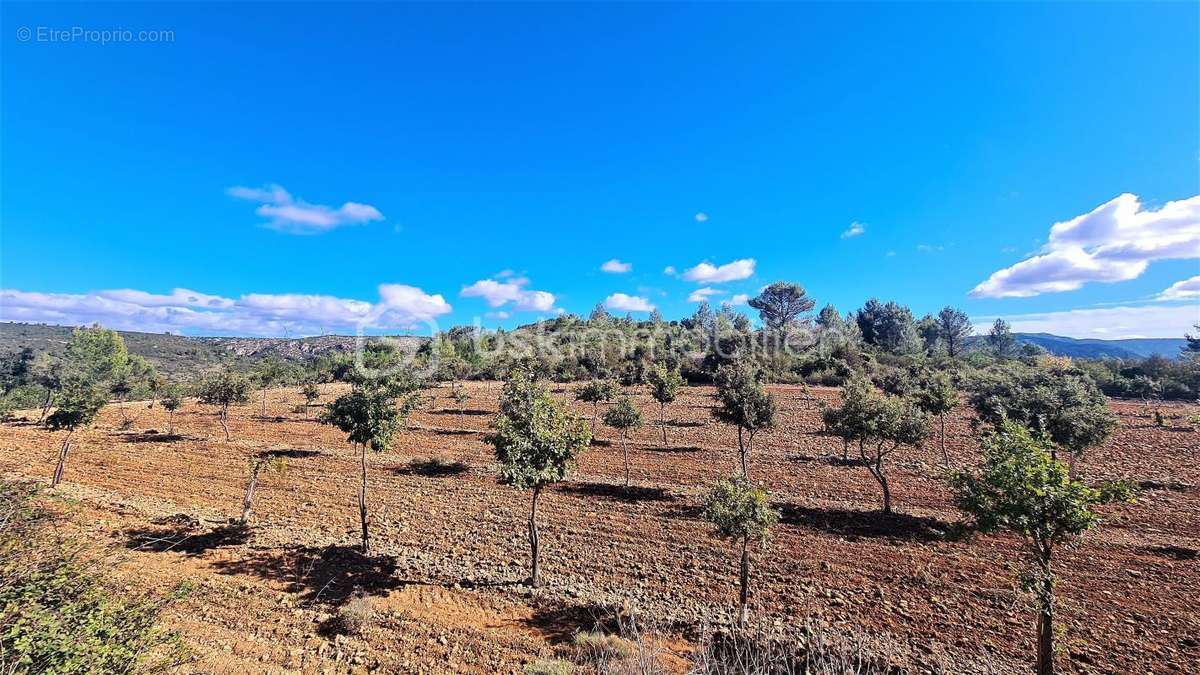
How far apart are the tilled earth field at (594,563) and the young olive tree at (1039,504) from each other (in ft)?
5.14

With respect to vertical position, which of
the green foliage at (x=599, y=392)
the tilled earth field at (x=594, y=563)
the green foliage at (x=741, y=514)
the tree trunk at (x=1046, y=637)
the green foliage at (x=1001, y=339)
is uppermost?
the green foliage at (x=1001, y=339)

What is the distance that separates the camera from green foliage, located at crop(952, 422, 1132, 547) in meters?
7.77

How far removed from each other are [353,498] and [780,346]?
8216 centimetres

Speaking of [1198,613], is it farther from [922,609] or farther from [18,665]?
[18,665]

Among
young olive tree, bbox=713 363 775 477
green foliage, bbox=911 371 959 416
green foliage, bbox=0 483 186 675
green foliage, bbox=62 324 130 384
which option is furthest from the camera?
green foliage, bbox=62 324 130 384

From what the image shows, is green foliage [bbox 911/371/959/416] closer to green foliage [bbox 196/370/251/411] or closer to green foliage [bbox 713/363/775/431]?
green foliage [bbox 713/363/775/431]

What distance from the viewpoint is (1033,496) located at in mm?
8016

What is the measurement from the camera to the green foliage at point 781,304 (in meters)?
115

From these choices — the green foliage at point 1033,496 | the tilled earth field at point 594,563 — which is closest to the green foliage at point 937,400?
the tilled earth field at point 594,563

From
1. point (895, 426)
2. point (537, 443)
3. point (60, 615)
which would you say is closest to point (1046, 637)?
point (895, 426)

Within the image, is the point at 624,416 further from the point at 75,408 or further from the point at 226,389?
the point at 226,389

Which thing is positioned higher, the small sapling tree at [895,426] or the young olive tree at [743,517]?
the small sapling tree at [895,426]

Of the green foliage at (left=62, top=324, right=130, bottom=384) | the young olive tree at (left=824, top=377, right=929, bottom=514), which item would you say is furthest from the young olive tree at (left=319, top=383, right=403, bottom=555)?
the green foliage at (left=62, top=324, right=130, bottom=384)

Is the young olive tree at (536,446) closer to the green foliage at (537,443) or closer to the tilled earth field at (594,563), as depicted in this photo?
the green foliage at (537,443)
